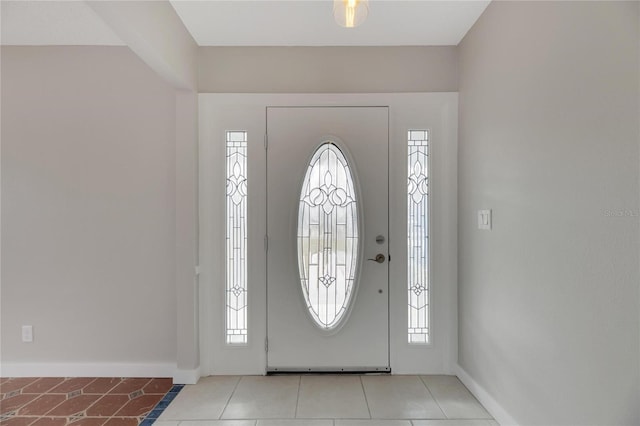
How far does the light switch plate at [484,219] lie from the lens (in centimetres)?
214

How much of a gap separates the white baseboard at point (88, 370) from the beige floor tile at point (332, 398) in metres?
1.08

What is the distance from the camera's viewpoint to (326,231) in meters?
2.65

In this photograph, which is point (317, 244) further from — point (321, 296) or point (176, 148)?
point (176, 148)

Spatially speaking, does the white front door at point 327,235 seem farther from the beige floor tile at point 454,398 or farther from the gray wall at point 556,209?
the gray wall at point 556,209

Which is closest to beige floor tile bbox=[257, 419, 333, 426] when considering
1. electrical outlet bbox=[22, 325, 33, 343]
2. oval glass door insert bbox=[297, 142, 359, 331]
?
oval glass door insert bbox=[297, 142, 359, 331]

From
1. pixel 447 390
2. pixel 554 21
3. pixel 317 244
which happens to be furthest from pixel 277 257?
pixel 554 21

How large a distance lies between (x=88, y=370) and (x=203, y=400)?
1.06 meters

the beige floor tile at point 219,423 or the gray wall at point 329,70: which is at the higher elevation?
the gray wall at point 329,70

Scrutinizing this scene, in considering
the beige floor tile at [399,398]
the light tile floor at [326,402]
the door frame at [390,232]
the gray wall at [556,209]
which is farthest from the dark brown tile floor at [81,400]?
the gray wall at [556,209]

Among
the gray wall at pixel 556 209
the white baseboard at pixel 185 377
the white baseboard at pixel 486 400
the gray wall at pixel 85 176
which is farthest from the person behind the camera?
the gray wall at pixel 85 176

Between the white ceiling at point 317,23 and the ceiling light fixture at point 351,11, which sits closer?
the ceiling light fixture at point 351,11

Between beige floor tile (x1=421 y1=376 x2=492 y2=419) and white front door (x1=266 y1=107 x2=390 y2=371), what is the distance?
388 mm

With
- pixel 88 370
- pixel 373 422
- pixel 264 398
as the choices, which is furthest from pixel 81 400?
pixel 373 422

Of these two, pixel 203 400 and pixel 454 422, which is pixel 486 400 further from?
pixel 203 400
